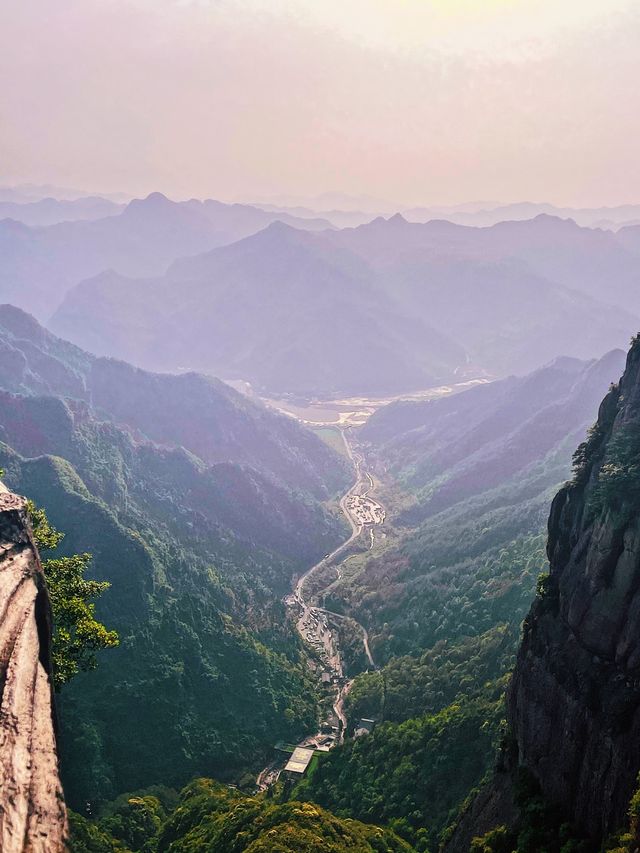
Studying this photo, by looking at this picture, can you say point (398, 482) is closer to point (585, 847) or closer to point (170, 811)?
point (170, 811)

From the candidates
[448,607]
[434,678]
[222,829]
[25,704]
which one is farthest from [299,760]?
[25,704]

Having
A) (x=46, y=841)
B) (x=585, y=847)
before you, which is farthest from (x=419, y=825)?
(x=46, y=841)

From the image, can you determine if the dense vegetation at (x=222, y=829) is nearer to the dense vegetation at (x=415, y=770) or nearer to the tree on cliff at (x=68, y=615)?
the dense vegetation at (x=415, y=770)

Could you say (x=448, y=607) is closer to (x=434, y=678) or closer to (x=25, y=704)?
(x=434, y=678)

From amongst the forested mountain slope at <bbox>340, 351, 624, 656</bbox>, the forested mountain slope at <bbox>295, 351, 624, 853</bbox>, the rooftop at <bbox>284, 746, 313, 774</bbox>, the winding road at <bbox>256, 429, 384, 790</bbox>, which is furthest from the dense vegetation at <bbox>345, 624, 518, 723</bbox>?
the rooftop at <bbox>284, 746, 313, 774</bbox>

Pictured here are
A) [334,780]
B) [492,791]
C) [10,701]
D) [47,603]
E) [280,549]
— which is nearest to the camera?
[10,701]

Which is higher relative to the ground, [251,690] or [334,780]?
[251,690]
